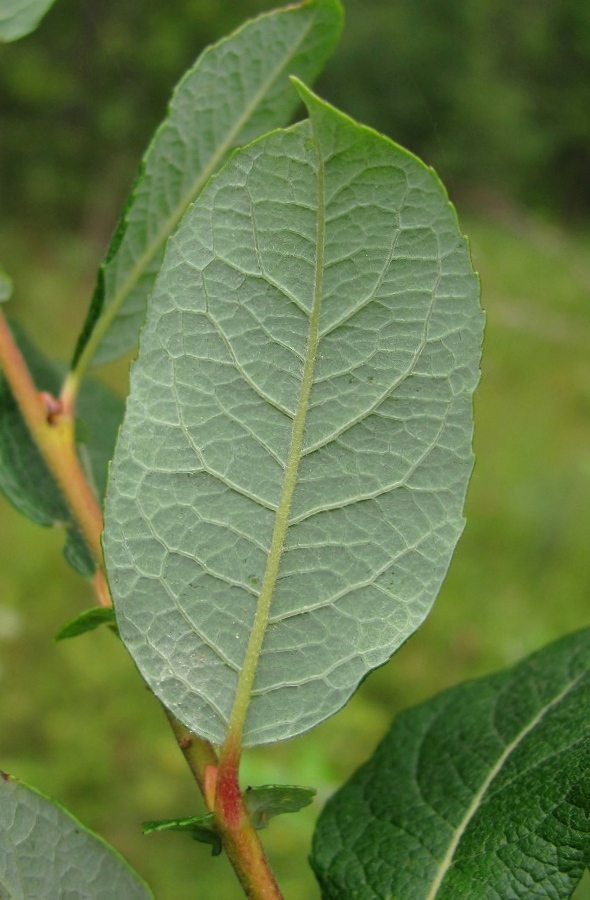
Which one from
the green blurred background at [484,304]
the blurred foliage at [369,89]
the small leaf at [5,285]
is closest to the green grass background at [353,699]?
the green blurred background at [484,304]

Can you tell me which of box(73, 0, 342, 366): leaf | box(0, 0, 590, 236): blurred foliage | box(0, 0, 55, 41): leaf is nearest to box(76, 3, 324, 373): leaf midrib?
box(73, 0, 342, 366): leaf

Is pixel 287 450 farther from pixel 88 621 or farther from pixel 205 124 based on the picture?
pixel 205 124

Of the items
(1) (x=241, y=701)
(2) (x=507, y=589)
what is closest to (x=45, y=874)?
(1) (x=241, y=701)

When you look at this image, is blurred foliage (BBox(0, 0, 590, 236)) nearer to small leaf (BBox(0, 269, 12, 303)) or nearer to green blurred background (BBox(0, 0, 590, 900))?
green blurred background (BBox(0, 0, 590, 900))

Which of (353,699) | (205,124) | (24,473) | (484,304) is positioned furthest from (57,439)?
(484,304)

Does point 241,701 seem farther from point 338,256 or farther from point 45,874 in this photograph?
point 338,256
